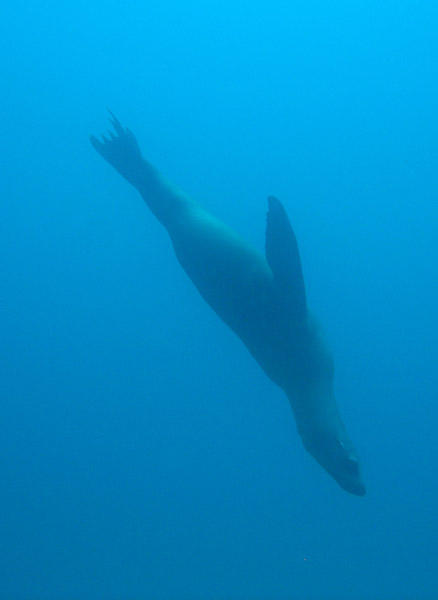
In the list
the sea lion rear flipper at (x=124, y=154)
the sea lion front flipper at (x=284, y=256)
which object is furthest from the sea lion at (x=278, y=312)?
the sea lion rear flipper at (x=124, y=154)

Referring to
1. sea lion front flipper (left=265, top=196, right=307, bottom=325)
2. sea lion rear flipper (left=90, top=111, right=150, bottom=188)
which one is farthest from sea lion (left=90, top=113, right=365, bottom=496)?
sea lion rear flipper (left=90, top=111, right=150, bottom=188)

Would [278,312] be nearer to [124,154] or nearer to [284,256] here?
[284,256]

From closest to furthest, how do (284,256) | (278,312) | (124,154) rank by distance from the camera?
1. (284,256)
2. (278,312)
3. (124,154)

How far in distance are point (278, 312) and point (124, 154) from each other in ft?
6.57

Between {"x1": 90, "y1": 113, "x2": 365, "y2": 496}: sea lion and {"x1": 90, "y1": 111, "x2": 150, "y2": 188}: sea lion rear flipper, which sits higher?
{"x1": 90, "y1": 111, "x2": 150, "y2": 188}: sea lion rear flipper

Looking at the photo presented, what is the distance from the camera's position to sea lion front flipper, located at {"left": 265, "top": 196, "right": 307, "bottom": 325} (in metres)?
3.85

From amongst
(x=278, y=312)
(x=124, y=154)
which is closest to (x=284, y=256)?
(x=278, y=312)

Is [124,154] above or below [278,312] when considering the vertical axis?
above

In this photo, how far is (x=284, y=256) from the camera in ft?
→ 12.8

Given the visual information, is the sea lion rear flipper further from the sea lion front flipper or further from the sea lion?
the sea lion front flipper

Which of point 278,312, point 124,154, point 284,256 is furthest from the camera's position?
point 124,154

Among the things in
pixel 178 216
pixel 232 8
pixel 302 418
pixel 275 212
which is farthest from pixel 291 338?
pixel 232 8

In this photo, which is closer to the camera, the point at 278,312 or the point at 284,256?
the point at 284,256

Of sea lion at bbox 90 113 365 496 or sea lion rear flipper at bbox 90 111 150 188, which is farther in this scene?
sea lion rear flipper at bbox 90 111 150 188
